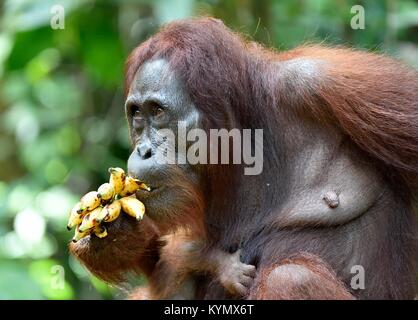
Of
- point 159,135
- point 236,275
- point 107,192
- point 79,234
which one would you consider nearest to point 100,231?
point 79,234

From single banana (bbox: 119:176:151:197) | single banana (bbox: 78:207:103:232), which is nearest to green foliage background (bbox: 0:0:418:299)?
single banana (bbox: 78:207:103:232)

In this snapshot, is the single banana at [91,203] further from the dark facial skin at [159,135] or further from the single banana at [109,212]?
the dark facial skin at [159,135]

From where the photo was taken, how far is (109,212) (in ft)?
13.9

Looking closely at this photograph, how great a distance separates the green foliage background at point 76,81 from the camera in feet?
18.7

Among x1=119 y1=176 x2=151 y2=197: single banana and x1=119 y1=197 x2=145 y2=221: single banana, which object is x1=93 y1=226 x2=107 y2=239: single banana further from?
x1=119 y1=176 x2=151 y2=197: single banana

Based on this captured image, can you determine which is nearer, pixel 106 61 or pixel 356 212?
pixel 356 212

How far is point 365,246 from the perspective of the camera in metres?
4.05

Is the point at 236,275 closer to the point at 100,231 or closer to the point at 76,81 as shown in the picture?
the point at 100,231

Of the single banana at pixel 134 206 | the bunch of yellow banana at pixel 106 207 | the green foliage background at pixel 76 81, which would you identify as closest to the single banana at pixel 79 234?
the bunch of yellow banana at pixel 106 207

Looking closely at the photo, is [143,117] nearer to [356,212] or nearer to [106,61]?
[356,212]

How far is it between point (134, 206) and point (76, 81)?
164 inches

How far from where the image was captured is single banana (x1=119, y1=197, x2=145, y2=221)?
4.15 metres
